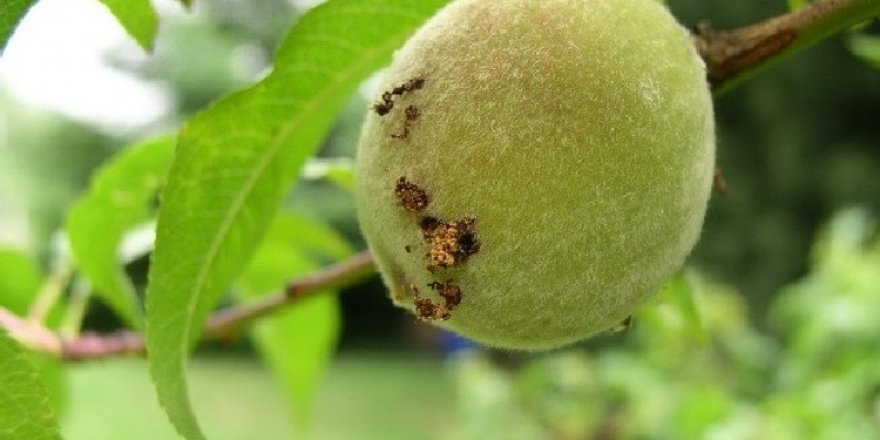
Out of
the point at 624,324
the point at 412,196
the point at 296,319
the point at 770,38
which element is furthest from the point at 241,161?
the point at 296,319

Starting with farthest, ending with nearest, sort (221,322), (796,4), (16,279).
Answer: (16,279), (221,322), (796,4)

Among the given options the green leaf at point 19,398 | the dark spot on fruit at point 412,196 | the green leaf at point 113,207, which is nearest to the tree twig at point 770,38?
the dark spot on fruit at point 412,196

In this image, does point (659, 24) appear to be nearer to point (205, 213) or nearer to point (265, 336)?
point (205, 213)

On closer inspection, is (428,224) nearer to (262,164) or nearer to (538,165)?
(538,165)

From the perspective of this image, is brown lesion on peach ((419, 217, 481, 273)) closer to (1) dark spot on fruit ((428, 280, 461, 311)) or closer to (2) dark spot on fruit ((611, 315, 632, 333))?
(1) dark spot on fruit ((428, 280, 461, 311))

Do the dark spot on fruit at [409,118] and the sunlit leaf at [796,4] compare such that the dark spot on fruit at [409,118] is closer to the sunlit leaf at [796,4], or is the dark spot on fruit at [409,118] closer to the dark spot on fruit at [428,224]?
the dark spot on fruit at [428,224]

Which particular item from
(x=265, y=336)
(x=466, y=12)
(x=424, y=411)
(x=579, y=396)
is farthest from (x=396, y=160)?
(x=424, y=411)

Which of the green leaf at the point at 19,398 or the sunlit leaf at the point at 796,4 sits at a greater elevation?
the green leaf at the point at 19,398
